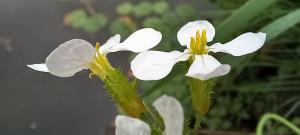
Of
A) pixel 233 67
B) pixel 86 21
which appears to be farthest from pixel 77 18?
pixel 233 67

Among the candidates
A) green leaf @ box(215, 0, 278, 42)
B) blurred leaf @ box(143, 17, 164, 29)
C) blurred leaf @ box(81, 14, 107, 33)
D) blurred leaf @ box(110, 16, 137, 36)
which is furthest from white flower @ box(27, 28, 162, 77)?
blurred leaf @ box(81, 14, 107, 33)

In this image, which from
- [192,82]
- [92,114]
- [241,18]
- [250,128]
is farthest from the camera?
[92,114]

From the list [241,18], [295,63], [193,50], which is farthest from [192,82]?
[295,63]

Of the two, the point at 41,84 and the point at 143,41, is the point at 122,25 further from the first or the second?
the point at 143,41

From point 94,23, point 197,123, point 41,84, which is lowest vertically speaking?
point 197,123

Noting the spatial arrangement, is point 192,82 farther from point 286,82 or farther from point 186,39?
point 286,82
